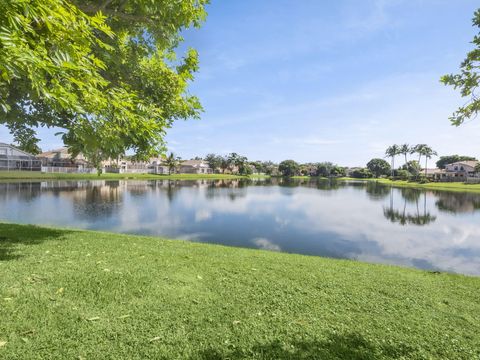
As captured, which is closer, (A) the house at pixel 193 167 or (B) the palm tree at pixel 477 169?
(B) the palm tree at pixel 477 169

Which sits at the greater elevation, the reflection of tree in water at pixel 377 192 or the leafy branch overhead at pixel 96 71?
the leafy branch overhead at pixel 96 71

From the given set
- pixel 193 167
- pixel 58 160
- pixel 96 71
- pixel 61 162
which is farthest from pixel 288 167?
pixel 96 71

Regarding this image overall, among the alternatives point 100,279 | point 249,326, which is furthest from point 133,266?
point 249,326

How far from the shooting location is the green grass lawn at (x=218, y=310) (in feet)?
12.3

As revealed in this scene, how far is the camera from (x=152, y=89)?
8.80 meters

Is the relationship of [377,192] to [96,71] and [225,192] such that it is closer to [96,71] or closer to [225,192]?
[225,192]

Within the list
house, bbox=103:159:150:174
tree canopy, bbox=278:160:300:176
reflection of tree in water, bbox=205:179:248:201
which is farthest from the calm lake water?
tree canopy, bbox=278:160:300:176

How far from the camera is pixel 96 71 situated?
5102 millimetres

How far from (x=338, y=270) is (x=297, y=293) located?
8.49 feet

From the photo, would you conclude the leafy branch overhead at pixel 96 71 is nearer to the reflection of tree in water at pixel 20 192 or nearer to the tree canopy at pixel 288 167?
the reflection of tree in water at pixel 20 192

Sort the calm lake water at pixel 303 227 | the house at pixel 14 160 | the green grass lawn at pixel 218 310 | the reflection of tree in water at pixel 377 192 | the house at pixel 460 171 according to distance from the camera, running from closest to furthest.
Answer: the green grass lawn at pixel 218 310
the calm lake water at pixel 303 227
the reflection of tree in water at pixel 377 192
the house at pixel 14 160
the house at pixel 460 171

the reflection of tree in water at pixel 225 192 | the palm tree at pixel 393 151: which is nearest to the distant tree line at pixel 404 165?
the palm tree at pixel 393 151

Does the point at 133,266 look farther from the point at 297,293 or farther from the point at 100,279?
the point at 297,293

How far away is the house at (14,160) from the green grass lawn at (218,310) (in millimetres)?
78902
